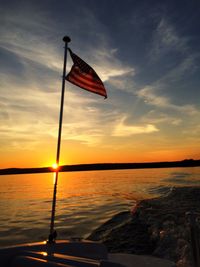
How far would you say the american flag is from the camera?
10.1 metres

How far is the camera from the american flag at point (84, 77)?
10125mm

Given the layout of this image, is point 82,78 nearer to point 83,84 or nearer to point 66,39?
point 83,84

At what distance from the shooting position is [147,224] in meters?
14.6

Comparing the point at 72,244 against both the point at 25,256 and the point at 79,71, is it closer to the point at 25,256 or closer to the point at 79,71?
the point at 25,256

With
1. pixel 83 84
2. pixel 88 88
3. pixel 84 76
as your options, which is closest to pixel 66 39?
pixel 84 76

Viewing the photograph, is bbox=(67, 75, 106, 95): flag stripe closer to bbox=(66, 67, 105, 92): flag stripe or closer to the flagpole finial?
bbox=(66, 67, 105, 92): flag stripe

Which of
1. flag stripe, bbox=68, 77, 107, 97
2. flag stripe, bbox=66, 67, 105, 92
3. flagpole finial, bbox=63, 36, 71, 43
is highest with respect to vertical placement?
flagpole finial, bbox=63, 36, 71, 43

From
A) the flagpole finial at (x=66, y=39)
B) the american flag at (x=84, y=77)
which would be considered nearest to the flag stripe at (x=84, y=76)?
the american flag at (x=84, y=77)

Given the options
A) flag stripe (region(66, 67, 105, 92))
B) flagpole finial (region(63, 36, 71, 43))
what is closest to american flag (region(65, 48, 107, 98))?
flag stripe (region(66, 67, 105, 92))

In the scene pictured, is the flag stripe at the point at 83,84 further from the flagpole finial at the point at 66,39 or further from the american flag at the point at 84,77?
the flagpole finial at the point at 66,39

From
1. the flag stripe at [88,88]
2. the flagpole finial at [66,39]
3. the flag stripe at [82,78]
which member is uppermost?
the flagpole finial at [66,39]

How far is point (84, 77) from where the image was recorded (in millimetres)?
10375

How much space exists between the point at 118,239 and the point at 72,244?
6.24 m

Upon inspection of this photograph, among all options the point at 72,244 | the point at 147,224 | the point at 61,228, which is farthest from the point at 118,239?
A: the point at 72,244
